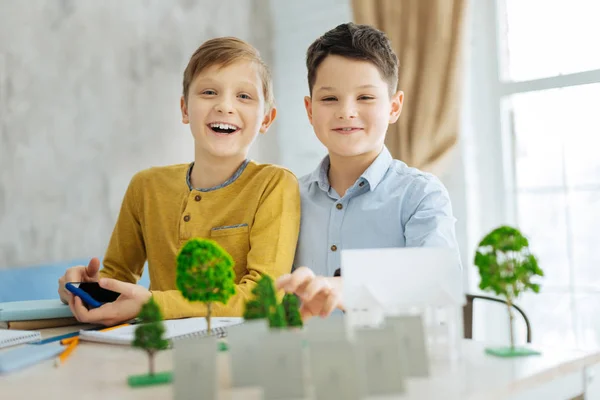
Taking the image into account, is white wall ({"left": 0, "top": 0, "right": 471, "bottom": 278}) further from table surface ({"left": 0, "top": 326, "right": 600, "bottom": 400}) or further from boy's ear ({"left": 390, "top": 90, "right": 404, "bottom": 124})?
table surface ({"left": 0, "top": 326, "right": 600, "bottom": 400})

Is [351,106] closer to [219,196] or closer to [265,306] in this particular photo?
[219,196]

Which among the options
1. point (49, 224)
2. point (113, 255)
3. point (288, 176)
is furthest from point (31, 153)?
point (288, 176)

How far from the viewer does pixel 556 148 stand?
2.87 m

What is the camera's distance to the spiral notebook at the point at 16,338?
1.10 meters

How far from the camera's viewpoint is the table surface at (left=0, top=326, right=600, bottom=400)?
69 cm

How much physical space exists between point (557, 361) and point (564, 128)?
2269 millimetres

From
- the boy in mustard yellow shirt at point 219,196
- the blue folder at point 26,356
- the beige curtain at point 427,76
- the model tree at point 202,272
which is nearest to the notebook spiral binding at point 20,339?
the blue folder at point 26,356

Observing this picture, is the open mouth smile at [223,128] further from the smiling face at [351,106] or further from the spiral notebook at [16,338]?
the spiral notebook at [16,338]

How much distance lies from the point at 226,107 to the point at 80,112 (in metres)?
1.64

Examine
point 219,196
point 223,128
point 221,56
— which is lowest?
Answer: point 219,196

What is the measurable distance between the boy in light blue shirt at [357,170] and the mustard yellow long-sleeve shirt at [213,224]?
7 centimetres

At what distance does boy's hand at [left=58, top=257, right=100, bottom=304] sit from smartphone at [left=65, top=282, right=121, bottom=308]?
0.08 metres

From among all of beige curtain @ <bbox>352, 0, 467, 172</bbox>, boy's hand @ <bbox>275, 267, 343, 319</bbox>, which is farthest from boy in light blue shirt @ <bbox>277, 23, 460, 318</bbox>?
beige curtain @ <bbox>352, 0, 467, 172</bbox>

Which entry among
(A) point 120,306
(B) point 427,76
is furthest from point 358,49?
(B) point 427,76
